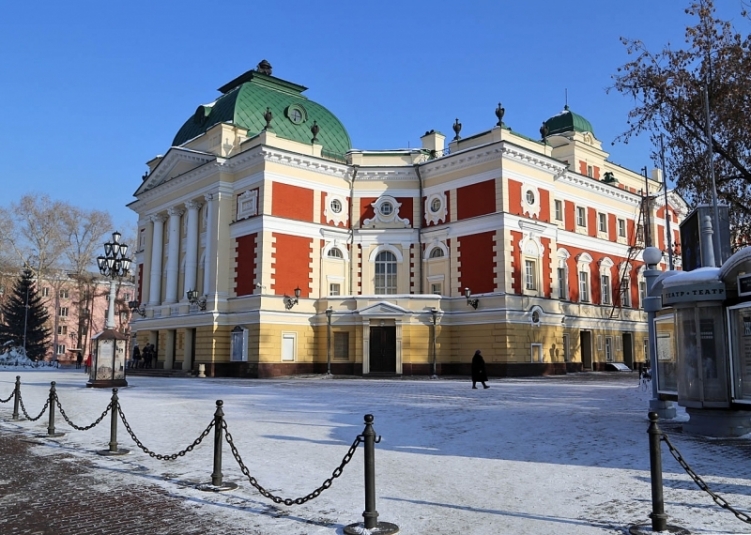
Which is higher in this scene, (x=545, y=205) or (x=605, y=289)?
(x=545, y=205)

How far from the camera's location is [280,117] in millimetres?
39531

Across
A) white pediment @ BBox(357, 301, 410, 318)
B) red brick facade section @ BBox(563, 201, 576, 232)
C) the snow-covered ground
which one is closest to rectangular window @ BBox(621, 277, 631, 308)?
red brick facade section @ BBox(563, 201, 576, 232)

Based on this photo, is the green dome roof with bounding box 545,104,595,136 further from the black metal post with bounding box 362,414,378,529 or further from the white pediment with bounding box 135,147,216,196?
the black metal post with bounding box 362,414,378,529

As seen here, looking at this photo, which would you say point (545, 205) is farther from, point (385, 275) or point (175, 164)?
point (175, 164)

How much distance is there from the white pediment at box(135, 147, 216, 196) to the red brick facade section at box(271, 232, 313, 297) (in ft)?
22.2

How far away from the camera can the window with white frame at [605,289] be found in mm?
42938

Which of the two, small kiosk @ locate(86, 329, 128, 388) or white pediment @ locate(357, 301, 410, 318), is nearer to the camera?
small kiosk @ locate(86, 329, 128, 388)

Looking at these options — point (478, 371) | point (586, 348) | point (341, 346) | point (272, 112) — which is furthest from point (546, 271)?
point (272, 112)

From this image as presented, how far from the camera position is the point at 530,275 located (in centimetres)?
3528

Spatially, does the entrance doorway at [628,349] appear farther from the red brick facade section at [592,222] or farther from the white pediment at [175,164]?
the white pediment at [175,164]

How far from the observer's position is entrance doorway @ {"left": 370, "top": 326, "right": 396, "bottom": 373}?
1339 inches

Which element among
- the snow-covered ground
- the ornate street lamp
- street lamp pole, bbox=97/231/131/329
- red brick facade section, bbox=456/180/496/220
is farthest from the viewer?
red brick facade section, bbox=456/180/496/220

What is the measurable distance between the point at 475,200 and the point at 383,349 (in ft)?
31.9

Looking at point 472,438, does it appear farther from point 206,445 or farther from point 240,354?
point 240,354
